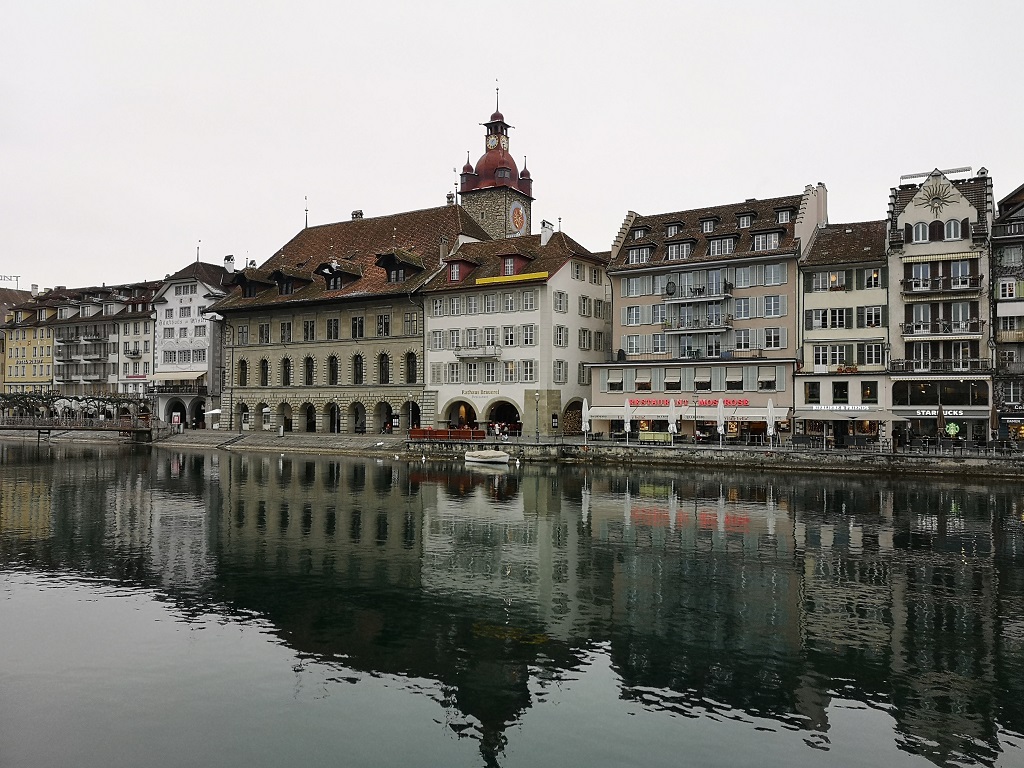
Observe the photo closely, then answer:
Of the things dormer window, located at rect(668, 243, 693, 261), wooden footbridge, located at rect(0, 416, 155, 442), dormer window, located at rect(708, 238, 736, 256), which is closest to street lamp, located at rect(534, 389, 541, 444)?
dormer window, located at rect(668, 243, 693, 261)

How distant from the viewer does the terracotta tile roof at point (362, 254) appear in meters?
76.4

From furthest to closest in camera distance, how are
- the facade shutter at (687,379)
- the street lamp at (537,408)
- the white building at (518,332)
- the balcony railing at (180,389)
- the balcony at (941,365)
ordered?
the balcony railing at (180,389), the white building at (518,332), the street lamp at (537,408), the facade shutter at (687,379), the balcony at (941,365)

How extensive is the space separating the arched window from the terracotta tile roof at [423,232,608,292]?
6235mm

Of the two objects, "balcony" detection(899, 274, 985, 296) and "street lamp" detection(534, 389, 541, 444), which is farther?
"street lamp" detection(534, 389, 541, 444)

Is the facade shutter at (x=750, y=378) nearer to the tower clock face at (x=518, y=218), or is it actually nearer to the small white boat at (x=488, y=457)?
the small white boat at (x=488, y=457)

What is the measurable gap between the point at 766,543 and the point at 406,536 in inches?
472

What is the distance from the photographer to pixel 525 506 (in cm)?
3734

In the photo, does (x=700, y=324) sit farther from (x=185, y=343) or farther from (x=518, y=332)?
(x=185, y=343)

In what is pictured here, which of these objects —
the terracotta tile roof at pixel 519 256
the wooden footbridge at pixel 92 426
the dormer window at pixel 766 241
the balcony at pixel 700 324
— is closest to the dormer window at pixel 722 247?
the dormer window at pixel 766 241

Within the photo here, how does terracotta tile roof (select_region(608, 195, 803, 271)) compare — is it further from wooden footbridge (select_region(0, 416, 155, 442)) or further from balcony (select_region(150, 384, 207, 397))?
balcony (select_region(150, 384, 207, 397))

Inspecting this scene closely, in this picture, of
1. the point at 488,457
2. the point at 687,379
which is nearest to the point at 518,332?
the point at 488,457

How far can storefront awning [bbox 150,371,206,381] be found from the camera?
3701 inches

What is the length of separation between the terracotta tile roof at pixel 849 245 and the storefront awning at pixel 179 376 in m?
65.1

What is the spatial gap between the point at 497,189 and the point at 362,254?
15.3 meters
